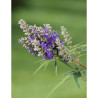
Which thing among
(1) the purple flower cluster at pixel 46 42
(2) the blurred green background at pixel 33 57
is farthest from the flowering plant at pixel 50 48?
(2) the blurred green background at pixel 33 57

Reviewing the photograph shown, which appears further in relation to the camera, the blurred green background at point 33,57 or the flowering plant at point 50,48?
the blurred green background at point 33,57

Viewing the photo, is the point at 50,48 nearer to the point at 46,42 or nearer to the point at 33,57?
the point at 46,42

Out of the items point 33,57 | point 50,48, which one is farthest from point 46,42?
point 33,57

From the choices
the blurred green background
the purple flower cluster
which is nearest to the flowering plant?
the purple flower cluster

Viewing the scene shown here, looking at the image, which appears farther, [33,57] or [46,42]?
[33,57]

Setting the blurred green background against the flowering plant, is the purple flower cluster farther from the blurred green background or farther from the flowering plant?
the blurred green background

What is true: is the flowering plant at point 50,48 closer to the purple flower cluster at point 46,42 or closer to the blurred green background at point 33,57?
the purple flower cluster at point 46,42
